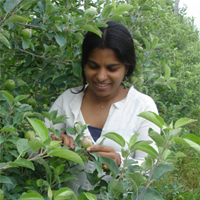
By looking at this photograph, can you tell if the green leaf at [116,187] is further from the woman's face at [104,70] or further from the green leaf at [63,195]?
the woman's face at [104,70]

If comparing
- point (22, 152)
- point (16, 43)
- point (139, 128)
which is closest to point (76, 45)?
point (16, 43)

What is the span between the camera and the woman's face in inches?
54.0

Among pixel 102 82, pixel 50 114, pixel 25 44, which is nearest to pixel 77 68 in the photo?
pixel 102 82

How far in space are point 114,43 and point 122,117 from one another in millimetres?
498

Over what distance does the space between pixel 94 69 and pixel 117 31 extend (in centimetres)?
28

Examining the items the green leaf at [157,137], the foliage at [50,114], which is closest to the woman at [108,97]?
the foliage at [50,114]

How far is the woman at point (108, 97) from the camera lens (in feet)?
4.56

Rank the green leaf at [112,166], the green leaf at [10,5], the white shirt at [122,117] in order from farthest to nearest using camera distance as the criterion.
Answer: the white shirt at [122,117] < the green leaf at [10,5] < the green leaf at [112,166]

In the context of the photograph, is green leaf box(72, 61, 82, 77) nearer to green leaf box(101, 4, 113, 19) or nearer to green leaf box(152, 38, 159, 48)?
green leaf box(101, 4, 113, 19)

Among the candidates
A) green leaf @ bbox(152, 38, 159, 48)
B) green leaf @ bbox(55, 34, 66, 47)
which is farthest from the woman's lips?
green leaf @ bbox(152, 38, 159, 48)

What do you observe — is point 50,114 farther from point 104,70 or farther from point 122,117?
point 122,117

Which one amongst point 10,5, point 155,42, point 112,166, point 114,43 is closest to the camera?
point 112,166

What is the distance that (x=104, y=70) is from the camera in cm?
139

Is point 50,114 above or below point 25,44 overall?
below
